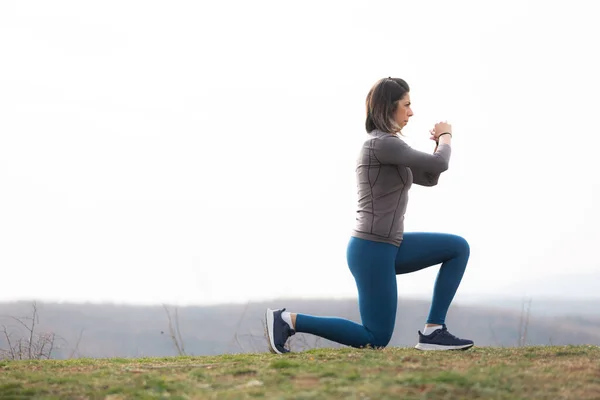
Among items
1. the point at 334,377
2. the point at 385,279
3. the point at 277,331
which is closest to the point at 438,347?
the point at 385,279

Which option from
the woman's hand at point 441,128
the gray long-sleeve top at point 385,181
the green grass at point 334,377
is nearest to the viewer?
the green grass at point 334,377

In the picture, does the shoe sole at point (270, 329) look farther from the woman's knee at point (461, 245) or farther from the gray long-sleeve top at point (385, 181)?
the woman's knee at point (461, 245)

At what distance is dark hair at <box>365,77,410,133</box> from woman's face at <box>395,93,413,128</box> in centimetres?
3

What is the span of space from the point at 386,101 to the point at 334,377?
228 centimetres

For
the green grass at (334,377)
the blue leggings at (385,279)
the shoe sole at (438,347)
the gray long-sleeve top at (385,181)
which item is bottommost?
the green grass at (334,377)

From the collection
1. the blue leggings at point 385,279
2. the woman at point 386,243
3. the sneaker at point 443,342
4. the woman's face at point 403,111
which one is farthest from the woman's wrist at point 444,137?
the sneaker at point 443,342

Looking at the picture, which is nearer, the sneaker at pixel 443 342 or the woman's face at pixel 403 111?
the woman's face at pixel 403 111

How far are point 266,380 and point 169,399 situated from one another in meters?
0.65

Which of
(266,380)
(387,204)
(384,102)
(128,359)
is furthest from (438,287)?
(128,359)

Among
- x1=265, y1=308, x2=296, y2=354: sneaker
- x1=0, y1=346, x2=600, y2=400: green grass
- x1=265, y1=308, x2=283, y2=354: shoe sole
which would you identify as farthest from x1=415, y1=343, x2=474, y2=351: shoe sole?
x1=265, y1=308, x2=283, y2=354: shoe sole

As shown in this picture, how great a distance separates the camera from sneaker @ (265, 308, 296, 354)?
6199 millimetres

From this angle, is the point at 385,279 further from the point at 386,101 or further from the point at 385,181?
the point at 386,101

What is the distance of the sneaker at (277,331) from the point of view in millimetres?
6199

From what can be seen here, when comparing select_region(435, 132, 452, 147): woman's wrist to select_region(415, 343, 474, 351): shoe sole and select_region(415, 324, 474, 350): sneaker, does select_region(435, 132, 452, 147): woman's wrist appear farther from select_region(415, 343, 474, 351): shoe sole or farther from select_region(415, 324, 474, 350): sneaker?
select_region(415, 343, 474, 351): shoe sole
